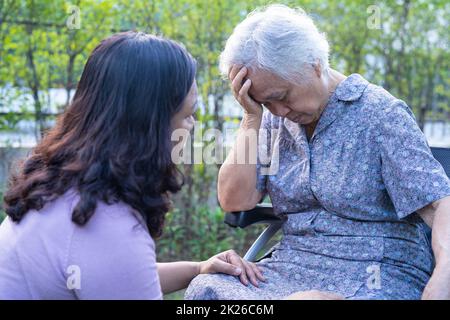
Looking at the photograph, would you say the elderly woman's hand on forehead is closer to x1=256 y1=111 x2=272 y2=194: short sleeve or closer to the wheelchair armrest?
x1=256 y1=111 x2=272 y2=194: short sleeve

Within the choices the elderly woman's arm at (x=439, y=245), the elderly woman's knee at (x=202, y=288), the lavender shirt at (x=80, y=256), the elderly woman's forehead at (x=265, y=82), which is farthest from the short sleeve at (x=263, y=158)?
the lavender shirt at (x=80, y=256)

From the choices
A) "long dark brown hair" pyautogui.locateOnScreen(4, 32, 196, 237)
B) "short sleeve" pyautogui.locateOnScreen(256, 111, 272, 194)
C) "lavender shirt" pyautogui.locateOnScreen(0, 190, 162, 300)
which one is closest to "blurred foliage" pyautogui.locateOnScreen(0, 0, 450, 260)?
"short sleeve" pyautogui.locateOnScreen(256, 111, 272, 194)

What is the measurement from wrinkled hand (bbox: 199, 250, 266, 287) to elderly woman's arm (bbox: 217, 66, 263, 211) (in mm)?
283

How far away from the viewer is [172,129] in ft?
6.52

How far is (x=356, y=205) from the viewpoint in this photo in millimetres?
2395

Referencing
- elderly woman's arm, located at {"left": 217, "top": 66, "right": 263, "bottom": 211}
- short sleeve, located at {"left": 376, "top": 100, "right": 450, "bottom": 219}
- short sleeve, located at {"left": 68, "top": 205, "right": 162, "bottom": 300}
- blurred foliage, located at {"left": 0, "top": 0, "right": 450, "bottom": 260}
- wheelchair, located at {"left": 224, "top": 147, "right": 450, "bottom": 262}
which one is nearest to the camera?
short sleeve, located at {"left": 68, "top": 205, "right": 162, "bottom": 300}

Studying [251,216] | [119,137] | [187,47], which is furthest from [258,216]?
[187,47]

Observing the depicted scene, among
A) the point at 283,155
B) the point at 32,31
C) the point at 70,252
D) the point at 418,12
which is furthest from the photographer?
the point at 418,12

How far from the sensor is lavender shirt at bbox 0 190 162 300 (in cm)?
173

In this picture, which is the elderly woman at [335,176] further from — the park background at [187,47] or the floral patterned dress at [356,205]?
the park background at [187,47]

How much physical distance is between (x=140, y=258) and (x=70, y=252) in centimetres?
18

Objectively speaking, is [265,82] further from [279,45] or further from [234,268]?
[234,268]

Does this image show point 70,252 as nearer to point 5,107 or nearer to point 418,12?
point 5,107

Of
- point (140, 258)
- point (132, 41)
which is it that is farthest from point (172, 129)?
point (140, 258)
